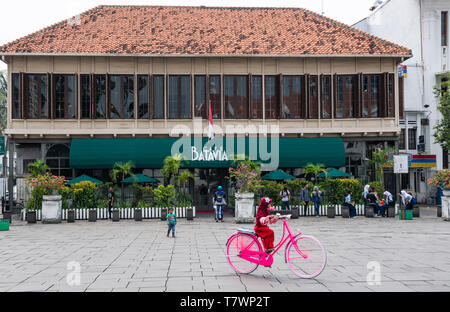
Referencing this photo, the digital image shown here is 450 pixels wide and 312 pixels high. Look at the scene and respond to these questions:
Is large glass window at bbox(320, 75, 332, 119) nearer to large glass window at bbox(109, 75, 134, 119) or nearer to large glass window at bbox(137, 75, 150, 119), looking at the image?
large glass window at bbox(137, 75, 150, 119)

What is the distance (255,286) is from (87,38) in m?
23.3

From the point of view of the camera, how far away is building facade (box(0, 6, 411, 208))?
2556 centimetres

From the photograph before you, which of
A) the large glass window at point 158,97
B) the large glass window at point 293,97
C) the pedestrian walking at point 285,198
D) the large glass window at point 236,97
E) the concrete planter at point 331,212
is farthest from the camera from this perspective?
the large glass window at point 293,97

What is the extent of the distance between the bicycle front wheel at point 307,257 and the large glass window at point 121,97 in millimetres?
19699

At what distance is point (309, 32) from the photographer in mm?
29031

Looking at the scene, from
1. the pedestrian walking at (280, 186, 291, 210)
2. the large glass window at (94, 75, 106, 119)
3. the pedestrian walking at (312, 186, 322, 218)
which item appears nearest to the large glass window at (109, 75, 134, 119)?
the large glass window at (94, 75, 106, 119)

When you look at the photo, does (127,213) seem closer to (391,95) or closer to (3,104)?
(391,95)

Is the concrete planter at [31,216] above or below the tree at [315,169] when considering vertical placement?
below

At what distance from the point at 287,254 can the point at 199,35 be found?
2187cm

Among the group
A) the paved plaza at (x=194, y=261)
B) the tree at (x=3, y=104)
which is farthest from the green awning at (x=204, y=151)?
the tree at (x=3, y=104)

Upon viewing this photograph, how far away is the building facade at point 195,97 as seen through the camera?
25.6 m

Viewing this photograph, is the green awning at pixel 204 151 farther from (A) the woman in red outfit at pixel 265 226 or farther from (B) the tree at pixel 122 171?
(A) the woman in red outfit at pixel 265 226

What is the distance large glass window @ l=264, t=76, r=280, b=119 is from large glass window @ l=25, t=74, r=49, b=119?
43.6 feet

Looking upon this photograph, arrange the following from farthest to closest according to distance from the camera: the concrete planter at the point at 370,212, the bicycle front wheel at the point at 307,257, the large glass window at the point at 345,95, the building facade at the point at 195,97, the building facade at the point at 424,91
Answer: the building facade at the point at 424,91 < the large glass window at the point at 345,95 < the building facade at the point at 195,97 < the concrete planter at the point at 370,212 < the bicycle front wheel at the point at 307,257
